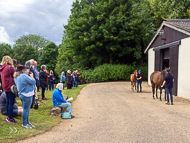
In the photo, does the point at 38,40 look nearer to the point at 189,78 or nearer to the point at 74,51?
the point at 74,51

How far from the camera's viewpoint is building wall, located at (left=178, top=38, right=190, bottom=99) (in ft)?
42.5

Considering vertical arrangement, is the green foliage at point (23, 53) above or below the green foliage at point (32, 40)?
below

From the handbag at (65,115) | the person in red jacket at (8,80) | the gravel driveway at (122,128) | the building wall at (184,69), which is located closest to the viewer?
the gravel driveway at (122,128)

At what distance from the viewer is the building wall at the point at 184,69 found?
1295 cm

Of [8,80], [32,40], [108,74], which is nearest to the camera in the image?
[8,80]

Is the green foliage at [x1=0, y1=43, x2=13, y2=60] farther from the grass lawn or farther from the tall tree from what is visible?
the grass lawn

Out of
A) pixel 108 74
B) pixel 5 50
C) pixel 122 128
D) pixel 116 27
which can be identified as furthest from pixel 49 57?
pixel 122 128

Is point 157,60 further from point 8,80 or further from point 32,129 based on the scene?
point 8,80

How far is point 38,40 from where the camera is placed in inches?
2479

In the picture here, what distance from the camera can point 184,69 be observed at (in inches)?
526

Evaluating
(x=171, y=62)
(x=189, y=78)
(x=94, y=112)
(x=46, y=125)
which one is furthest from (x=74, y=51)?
(x=46, y=125)

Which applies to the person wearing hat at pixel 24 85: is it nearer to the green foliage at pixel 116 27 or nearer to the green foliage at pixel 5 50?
the green foliage at pixel 116 27

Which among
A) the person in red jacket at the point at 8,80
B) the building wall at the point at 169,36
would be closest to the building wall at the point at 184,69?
the building wall at the point at 169,36

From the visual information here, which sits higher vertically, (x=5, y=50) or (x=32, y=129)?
(x=5, y=50)
